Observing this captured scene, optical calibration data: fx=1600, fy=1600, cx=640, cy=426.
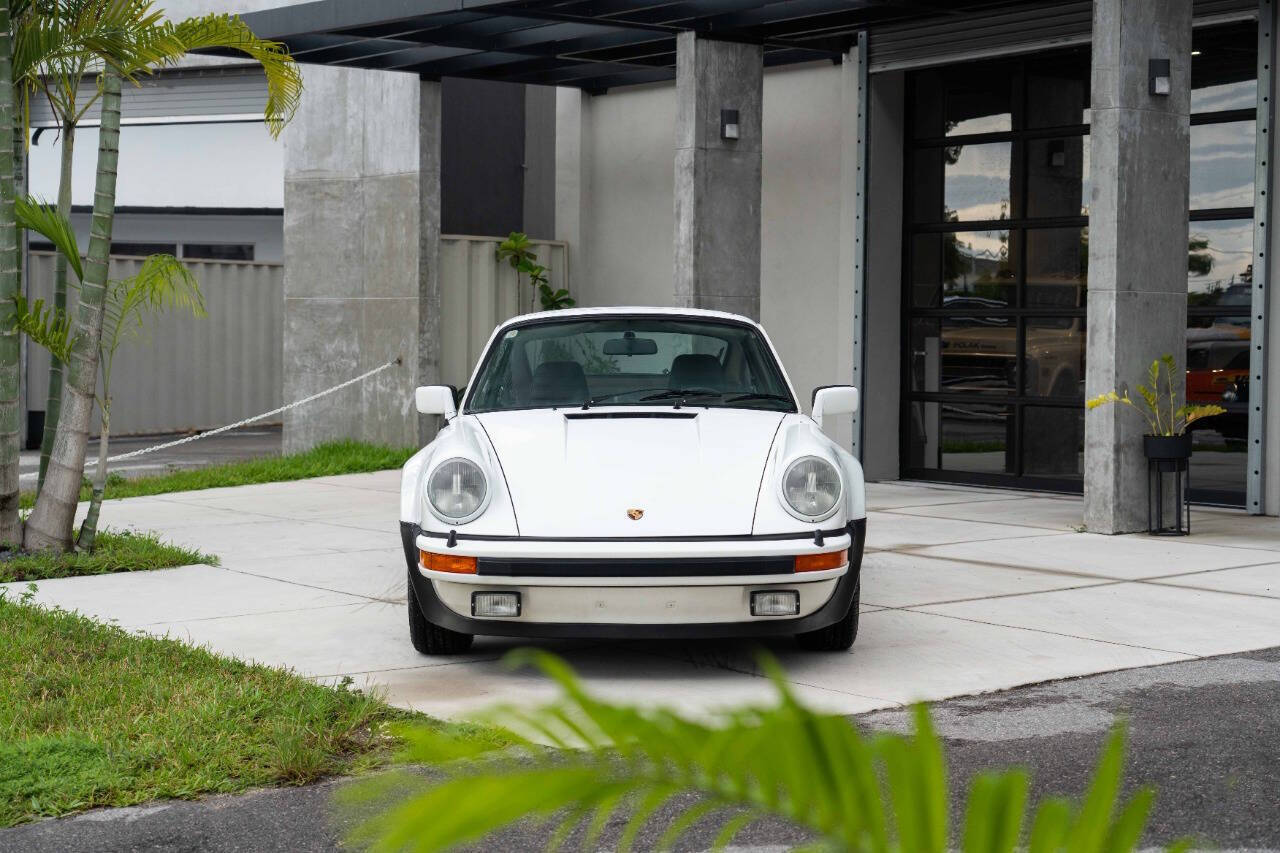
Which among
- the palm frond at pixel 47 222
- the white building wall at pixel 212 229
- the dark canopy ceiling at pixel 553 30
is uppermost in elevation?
the dark canopy ceiling at pixel 553 30

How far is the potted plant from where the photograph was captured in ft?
34.8

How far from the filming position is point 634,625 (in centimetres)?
595

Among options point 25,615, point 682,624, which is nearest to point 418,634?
point 682,624

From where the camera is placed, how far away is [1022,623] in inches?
291

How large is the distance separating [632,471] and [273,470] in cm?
946

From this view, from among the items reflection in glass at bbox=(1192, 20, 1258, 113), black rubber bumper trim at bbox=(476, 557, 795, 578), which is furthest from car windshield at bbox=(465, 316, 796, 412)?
reflection in glass at bbox=(1192, 20, 1258, 113)

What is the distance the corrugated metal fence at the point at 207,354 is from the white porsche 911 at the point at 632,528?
35.8ft

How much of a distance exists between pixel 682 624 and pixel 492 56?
10759 millimetres

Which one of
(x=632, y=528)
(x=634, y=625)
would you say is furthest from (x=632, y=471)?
(x=634, y=625)

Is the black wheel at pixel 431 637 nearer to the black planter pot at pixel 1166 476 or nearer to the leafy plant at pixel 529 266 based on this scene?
the black planter pot at pixel 1166 476

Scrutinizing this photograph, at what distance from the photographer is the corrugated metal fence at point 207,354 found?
18812mm

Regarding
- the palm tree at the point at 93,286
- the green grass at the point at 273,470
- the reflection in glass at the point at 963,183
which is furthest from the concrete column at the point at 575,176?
the palm tree at the point at 93,286

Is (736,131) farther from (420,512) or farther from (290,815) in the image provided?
(290,815)

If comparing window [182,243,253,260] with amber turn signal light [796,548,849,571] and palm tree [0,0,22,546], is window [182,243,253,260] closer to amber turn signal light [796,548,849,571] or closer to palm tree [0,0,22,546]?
palm tree [0,0,22,546]
